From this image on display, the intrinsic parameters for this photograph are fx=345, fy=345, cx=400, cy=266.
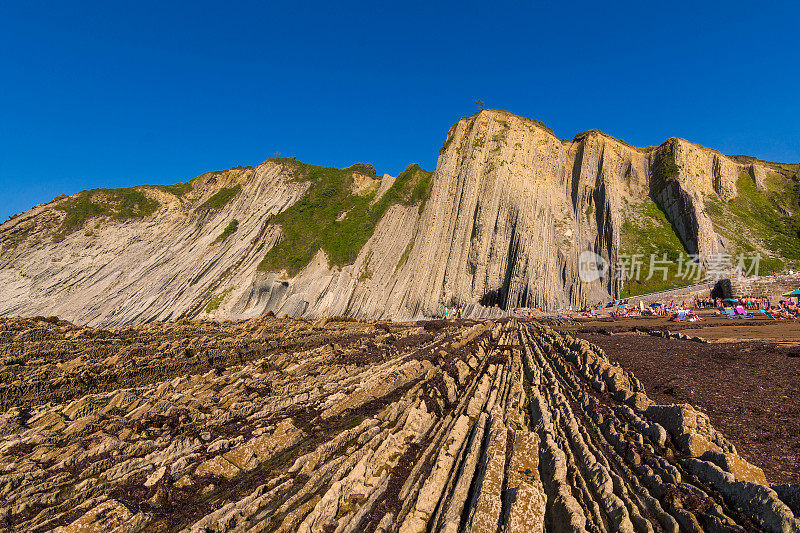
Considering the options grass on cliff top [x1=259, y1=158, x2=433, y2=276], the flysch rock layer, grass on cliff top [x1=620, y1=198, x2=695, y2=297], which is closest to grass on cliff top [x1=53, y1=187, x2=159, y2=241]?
grass on cliff top [x1=259, y1=158, x2=433, y2=276]

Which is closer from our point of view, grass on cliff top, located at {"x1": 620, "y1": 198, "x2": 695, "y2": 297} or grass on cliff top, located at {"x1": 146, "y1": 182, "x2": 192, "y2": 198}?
grass on cliff top, located at {"x1": 620, "y1": 198, "x2": 695, "y2": 297}

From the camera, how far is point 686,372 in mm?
12078

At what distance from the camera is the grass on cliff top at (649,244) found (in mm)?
43875

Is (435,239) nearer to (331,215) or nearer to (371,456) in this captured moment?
(331,215)

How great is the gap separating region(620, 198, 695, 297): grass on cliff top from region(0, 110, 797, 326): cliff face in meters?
0.36

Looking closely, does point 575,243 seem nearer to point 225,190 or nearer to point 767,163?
point 767,163

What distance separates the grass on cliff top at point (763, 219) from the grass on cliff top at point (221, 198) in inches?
3084

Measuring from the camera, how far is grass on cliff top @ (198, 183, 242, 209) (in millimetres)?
65125

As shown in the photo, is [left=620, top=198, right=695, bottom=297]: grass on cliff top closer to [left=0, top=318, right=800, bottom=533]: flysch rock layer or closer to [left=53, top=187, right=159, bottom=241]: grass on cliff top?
[left=0, top=318, right=800, bottom=533]: flysch rock layer

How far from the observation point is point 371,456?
7.45 m

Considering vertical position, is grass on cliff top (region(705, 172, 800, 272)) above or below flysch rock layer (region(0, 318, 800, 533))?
above

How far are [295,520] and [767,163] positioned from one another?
275 ft

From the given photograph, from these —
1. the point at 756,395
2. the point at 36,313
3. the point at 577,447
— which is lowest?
the point at 36,313

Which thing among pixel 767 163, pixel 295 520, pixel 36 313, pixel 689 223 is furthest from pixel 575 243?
pixel 36 313
